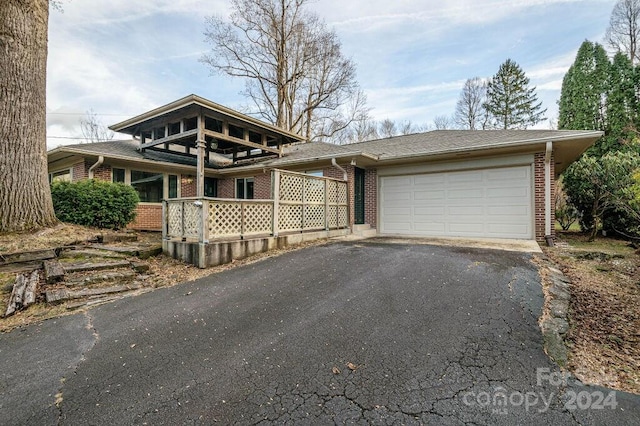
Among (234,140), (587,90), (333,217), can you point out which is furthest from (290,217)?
(587,90)

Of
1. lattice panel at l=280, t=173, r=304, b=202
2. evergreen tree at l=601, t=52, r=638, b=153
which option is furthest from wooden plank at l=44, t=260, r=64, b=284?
evergreen tree at l=601, t=52, r=638, b=153

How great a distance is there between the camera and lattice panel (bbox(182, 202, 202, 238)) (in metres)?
5.83

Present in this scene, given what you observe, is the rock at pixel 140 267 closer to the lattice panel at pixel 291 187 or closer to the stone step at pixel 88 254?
the stone step at pixel 88 254

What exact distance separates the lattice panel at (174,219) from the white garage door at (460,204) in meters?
6.48

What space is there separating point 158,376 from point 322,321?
1613mm

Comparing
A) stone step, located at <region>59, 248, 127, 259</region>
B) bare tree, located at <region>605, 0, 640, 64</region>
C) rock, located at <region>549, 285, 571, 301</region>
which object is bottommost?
rock, located at <region>549, 285, 571, 301</region>

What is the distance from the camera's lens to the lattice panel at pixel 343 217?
9398mm

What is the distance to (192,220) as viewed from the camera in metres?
6.05

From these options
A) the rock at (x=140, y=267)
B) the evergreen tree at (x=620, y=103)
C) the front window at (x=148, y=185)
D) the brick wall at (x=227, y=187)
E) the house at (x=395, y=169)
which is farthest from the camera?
the evergreen tree at (x=620, y=103)

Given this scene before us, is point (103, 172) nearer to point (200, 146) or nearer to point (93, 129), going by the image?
point (200, 146)

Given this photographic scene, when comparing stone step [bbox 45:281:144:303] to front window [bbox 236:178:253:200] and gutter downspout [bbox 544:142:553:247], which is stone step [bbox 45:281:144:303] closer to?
front window [bbox 236:178:253:200]

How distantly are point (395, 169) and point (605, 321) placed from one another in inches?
285

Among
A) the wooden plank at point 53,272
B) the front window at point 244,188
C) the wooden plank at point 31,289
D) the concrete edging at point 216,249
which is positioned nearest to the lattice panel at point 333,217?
the concrete edging at point 216,249

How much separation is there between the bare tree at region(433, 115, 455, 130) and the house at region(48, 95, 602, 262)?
19.2 meters
